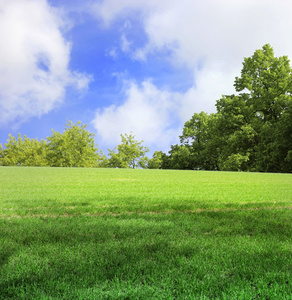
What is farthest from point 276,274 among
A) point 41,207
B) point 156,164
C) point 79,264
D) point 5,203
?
point 156,164

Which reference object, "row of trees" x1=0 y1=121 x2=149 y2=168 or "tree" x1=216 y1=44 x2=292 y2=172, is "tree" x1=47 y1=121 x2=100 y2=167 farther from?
"tree" x1=216 y1=44 x2=292 y2=172

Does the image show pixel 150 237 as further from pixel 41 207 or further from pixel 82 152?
pixel 82 152

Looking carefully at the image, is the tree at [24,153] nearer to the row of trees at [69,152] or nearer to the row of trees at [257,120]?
the row of trees at [69,152]

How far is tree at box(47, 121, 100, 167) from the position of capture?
61.4 m

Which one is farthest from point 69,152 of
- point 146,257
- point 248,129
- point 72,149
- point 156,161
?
point 146,257

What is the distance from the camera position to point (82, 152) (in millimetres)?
63781

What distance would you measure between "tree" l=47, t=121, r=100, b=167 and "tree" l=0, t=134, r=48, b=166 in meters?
3.10

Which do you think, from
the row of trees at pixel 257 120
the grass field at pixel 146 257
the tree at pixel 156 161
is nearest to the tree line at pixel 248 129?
the row of trees at pixel 257 120

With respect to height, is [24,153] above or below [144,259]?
above

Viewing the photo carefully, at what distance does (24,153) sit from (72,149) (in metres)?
13.6

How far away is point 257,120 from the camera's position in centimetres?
4106

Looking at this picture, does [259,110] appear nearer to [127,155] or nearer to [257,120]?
[257,120]

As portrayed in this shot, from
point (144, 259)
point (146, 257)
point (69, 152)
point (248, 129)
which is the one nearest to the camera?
point (144, 259)

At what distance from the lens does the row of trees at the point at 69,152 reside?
61.8m
